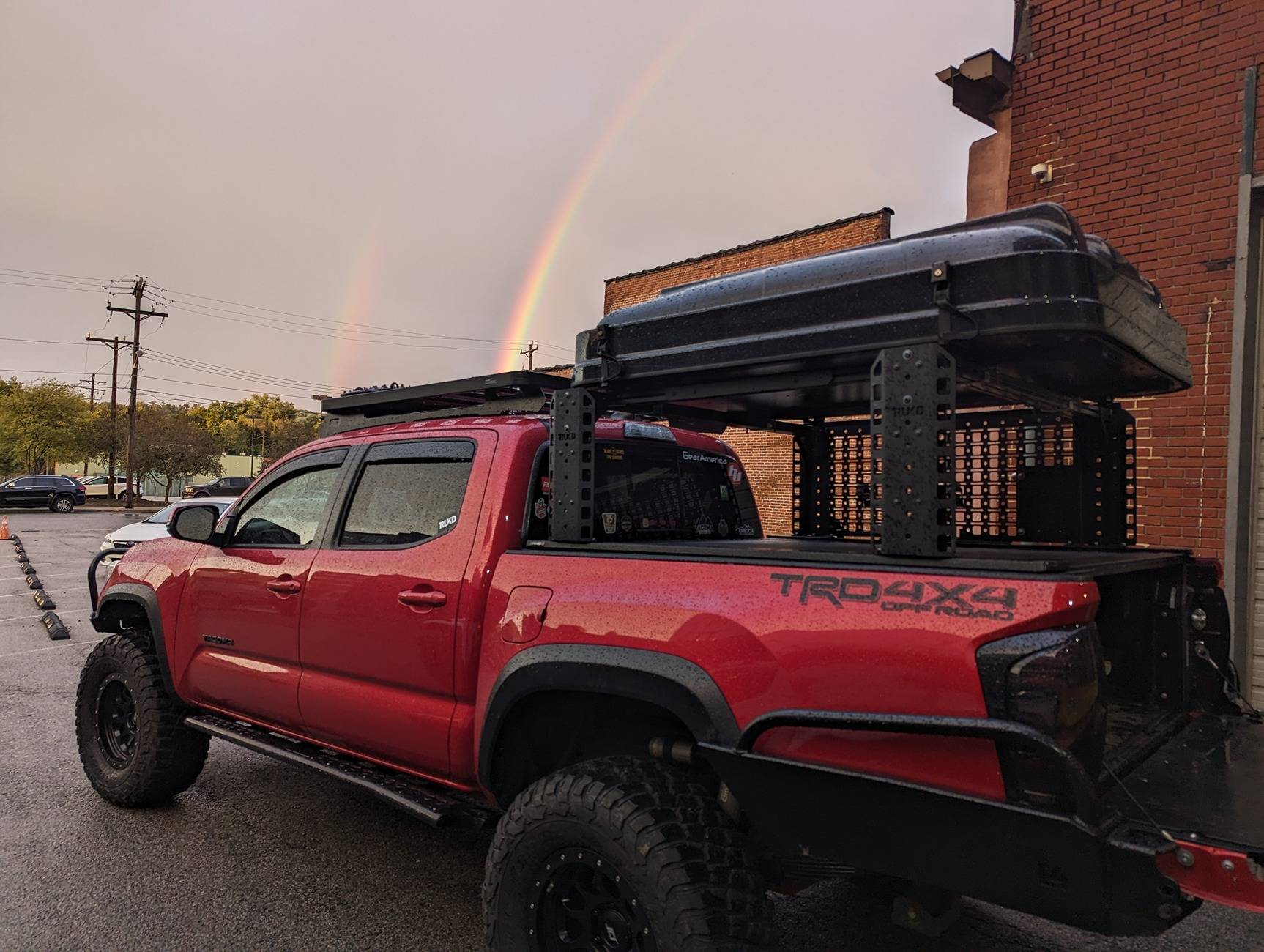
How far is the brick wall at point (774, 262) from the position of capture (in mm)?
15336

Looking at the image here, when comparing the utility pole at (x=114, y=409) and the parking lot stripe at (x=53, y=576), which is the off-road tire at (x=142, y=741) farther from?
the utility pole at (x=114, y=409)

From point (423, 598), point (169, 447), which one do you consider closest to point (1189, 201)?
point (423, 598)

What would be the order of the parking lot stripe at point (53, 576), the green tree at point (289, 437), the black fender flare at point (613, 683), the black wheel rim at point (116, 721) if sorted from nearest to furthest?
the black fender flare at point (613, 683), the black wheel rim at point (116, 721), the parking lot stripe at point (53, 576), the green tree at point (289, 437)

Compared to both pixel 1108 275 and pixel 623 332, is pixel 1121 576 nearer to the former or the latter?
pixel 1108 275

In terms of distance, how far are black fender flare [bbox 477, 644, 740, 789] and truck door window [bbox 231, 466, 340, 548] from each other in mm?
1446

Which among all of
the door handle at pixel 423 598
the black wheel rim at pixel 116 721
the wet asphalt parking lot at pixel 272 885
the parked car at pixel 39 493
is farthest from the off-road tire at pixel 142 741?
the parked car at pixel 39 493

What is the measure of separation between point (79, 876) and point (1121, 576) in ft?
14.0

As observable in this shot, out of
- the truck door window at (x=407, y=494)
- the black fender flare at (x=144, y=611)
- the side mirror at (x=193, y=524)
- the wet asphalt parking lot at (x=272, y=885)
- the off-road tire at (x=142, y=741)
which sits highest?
the truck door window at (x=407, y=494)

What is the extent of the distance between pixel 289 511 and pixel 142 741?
4.97ft

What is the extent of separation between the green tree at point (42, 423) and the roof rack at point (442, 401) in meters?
56.8

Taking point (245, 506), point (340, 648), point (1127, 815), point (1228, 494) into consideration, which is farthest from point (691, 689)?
point (1228, 494)

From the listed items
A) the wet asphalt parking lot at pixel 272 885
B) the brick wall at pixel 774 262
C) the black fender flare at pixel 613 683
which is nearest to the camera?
the black fender flare at pixel 613 683

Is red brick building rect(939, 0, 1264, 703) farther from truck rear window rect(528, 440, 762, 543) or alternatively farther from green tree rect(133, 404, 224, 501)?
green tree rect(133, 404, 224, 501)

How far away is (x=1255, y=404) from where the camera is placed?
6242mm
